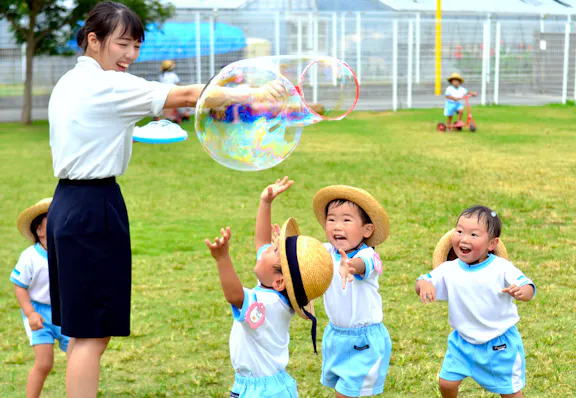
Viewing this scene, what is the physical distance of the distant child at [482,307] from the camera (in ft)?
12.1

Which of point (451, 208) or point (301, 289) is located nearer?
point (301, 289)

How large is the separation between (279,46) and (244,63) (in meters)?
21.5

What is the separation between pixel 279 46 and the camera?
81.4 ft

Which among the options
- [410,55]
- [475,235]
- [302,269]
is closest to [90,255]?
[302,269]

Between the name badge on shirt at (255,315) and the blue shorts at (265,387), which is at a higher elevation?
the name badge on shirt at (255,315)

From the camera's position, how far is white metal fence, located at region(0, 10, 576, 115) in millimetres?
23594

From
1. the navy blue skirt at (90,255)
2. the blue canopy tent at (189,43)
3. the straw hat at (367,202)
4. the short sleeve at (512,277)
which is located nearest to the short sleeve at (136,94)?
the navy blue skirt at (90,255)

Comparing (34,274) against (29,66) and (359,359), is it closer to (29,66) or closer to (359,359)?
(359,359)

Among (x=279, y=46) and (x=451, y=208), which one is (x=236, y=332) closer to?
(x=451, y=208)

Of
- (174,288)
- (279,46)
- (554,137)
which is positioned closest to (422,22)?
A: (279,46)

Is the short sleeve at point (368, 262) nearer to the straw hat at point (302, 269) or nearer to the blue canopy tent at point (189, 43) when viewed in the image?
the straw hat at point (302, 269)

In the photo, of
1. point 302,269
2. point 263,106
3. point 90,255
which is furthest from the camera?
point 263,106

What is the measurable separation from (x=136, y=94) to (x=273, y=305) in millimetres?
1027

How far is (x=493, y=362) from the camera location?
3.70 metres
